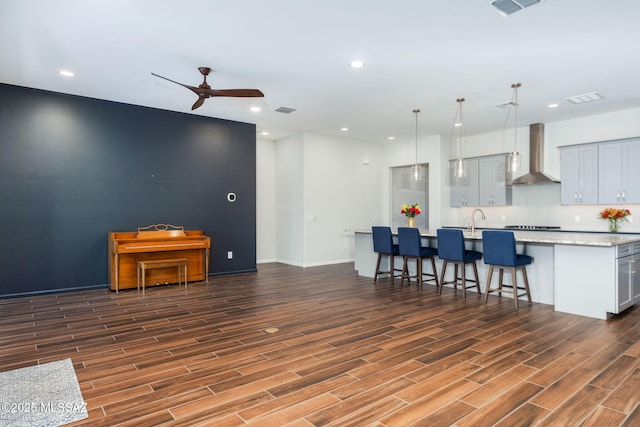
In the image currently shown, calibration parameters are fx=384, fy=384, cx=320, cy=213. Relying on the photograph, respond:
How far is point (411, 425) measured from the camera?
2.03 meters

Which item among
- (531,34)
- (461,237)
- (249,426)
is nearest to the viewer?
(249,426)

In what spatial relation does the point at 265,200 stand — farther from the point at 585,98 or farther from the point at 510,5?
the point at 510,5

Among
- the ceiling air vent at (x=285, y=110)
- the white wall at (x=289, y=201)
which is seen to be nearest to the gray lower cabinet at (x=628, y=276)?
the ceiling air vent at (x=285, y=110)

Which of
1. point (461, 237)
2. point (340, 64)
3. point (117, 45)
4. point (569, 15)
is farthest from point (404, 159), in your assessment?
point (117, 45)

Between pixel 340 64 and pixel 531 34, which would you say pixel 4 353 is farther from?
pixel 531 34

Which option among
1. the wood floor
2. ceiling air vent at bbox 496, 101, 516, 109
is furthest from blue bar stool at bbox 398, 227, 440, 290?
ceiling air vent at bbox 496, 101, 516, 109

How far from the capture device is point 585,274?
4.11 m

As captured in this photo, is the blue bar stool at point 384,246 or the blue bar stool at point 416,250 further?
the blue bar stool at point 384,246

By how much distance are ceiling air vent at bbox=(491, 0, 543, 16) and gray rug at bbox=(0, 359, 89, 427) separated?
13.0ft

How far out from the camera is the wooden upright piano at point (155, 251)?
547 centimetres

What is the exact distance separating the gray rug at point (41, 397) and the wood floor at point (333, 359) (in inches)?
3.3

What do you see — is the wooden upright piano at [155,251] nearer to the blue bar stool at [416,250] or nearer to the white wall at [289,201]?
the white wall at [289,201]

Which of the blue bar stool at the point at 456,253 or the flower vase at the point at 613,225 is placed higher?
the flower vase at the point at 613,225

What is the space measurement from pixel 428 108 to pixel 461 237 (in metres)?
2.26
